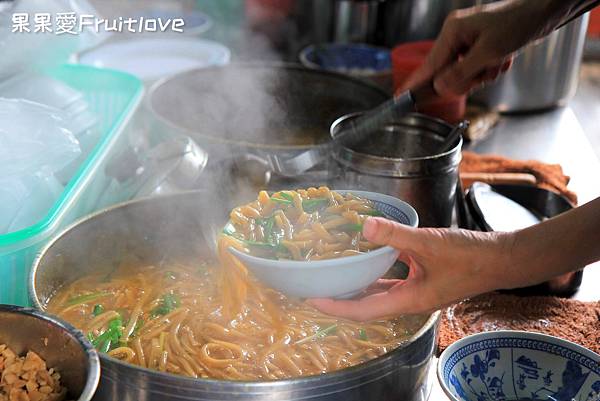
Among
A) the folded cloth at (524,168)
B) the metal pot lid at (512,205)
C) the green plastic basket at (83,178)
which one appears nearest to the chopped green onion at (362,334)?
the metal pot lid at (512,205)

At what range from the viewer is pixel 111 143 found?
93.5 inches

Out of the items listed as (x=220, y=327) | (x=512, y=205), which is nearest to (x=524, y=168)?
(x=512, y=205)

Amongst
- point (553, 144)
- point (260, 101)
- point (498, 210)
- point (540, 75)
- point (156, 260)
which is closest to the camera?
point (156, 260)

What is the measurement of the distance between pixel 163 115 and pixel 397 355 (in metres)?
1.70

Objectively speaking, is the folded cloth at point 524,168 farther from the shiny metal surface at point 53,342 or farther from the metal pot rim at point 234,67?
the shiny metal surface at point 53,342

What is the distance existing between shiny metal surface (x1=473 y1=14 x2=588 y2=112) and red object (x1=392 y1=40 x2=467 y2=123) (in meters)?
0.42

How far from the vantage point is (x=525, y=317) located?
2273 millimetres

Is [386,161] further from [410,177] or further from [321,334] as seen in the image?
[321,334]

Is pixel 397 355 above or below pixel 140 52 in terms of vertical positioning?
above

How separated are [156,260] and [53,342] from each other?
80cm

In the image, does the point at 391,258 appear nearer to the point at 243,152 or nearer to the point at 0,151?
the point at 243,152

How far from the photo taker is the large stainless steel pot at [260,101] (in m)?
2.88

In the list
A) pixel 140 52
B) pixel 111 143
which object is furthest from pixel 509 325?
pixel 140 52

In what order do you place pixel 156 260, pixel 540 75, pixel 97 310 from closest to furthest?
pixel 97 310
pixel 156 260
pixel 540 75
